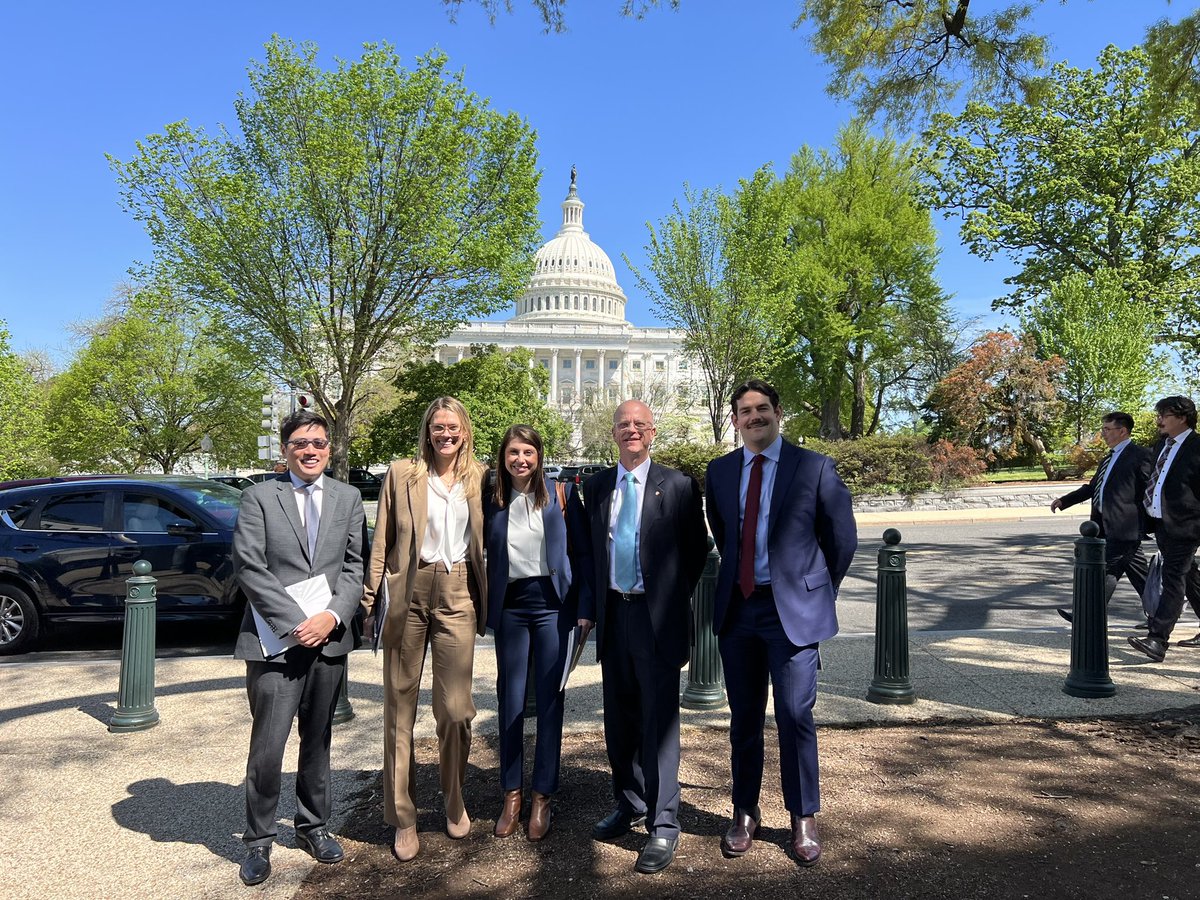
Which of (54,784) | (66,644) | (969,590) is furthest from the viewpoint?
(969,590)

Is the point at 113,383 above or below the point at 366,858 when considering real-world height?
above

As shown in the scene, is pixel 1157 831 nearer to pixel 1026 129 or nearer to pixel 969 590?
pixel 969 590

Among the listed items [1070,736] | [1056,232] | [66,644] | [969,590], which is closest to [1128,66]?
[1056,232]

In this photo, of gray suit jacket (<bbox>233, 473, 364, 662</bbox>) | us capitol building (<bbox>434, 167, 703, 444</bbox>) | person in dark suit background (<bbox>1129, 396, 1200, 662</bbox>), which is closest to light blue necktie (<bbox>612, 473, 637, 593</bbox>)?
gray suit jacket (<bbox>233, 473, 364, 662</bbox>)

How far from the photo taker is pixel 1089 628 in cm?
591

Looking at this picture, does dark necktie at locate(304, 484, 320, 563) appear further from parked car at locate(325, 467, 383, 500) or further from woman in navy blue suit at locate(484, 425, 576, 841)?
parked car at locate(325, 467, 383, 500)

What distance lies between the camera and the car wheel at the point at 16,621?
8172 millimetres

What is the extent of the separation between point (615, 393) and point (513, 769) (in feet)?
256

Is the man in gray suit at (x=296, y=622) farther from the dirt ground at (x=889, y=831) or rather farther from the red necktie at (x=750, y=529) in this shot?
the red necktie at (x=750, y=529)

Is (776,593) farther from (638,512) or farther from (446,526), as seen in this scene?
(446,526)

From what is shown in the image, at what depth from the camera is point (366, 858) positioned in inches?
147

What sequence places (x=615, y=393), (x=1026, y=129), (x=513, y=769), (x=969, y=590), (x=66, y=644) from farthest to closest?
(x=615, y=393), (x=1026, y=129), (x=969, y=590), (x=66, y=644), (x=513, y=769)

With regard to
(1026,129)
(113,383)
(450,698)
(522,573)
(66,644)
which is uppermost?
(1026,129)

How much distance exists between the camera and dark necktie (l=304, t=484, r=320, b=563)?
3.74 metres
